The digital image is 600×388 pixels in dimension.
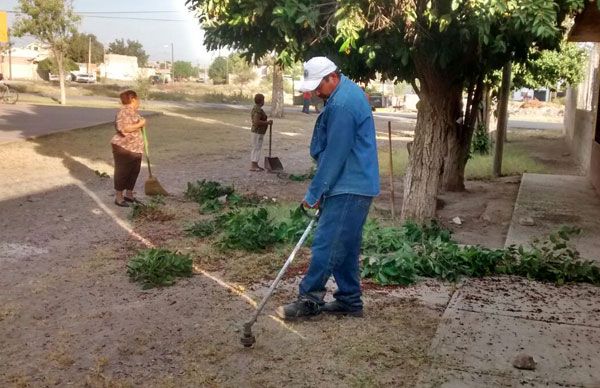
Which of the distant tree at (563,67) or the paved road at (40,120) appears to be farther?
the distant tree at (563,67)

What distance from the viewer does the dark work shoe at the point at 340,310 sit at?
16.1ft

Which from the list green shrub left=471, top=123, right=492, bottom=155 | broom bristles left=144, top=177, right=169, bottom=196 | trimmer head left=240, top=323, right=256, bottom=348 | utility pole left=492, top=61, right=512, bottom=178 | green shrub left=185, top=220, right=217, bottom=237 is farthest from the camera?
green shrub left=471, top=123, right=492, bottom=155

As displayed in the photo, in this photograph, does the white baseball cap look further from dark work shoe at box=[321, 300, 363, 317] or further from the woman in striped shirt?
the woman in striped shirt

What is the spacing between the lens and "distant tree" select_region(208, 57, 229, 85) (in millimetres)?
82500

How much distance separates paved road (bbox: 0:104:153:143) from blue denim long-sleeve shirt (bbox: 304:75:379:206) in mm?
13029

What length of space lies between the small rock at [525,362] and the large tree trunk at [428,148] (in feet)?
16.4

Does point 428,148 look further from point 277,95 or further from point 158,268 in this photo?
point 277,95

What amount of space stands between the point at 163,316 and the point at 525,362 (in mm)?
2460

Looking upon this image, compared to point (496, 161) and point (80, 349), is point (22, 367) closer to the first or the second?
point (80, 349)

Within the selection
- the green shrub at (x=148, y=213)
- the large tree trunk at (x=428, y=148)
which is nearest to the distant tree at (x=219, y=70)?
the green shrub at (x=148, y=213)

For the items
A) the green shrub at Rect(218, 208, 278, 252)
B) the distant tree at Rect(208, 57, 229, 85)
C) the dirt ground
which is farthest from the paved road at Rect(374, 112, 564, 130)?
the distant tree at Rect(208, 57, 229, 85)

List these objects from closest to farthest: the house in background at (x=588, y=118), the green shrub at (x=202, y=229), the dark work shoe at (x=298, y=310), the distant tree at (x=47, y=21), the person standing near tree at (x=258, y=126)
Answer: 1. the dark work shoe at (x=298, y=310)
2. the green shrub at (x=202, y=229)
3. the house in background at (x=588, y=118)
4. the person standing near tree at (x=258, y=126)
5. the distant tree at (x=47, y=21)

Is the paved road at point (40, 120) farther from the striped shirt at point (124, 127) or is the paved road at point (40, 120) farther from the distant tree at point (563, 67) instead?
the distant tree at point (563, 67)

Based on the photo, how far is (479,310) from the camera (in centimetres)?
504
